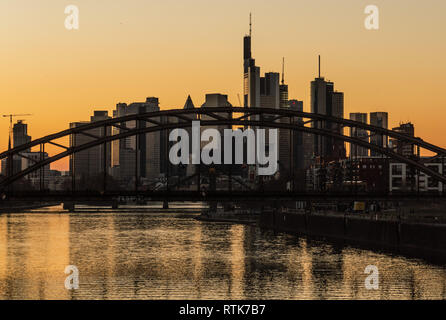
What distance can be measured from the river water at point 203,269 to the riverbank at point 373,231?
12.1 feet

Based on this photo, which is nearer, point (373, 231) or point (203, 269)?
point (203, 269)

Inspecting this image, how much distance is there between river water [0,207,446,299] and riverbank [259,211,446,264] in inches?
145

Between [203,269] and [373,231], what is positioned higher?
[373,231]

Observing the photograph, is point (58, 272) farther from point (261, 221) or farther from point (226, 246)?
point (261, 221)

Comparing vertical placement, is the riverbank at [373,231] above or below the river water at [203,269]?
above

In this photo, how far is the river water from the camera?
56250 mm

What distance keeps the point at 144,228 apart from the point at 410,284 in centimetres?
6733

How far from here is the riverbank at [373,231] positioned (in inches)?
3002

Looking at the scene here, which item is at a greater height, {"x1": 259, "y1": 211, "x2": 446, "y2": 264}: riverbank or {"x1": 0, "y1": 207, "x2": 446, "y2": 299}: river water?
{"x1": 259, "y1": 211, "x2": 446, "y2": 264}: riverbank

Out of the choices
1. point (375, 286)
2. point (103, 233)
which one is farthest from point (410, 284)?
point (103, 233)

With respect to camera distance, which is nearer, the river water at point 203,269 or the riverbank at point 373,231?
the river water at point 203,269

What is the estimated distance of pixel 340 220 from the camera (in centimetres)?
10106

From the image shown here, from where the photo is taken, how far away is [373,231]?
90.6 metres

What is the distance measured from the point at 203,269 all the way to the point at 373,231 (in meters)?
27.9
